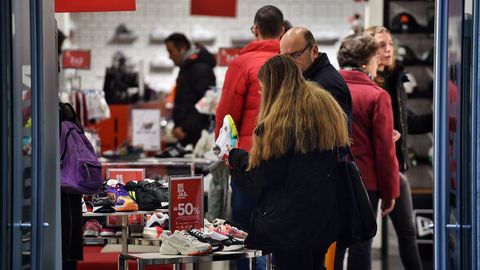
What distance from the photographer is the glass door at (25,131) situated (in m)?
4.34

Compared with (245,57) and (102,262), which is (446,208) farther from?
(102,262)

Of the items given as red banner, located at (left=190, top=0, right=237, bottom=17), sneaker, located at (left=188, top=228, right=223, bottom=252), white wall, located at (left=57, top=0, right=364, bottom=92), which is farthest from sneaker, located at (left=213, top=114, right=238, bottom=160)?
white wall, located at (left=57, top=0, right=364, bottom=92)

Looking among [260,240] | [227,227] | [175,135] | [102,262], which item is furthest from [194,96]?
[260,240]

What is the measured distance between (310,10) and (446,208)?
1634 centimetres

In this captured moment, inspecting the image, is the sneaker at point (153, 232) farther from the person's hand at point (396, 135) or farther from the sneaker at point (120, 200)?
the person's hand at point (396, 135)

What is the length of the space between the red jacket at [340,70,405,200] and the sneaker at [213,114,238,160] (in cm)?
124

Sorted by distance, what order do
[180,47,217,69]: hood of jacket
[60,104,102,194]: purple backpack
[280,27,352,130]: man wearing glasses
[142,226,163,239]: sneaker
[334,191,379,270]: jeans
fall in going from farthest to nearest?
[180,47,217,69]: hood of jacket, [334,191,379,270]: jeans, [142,226,163,239]: sneaker, [280,27,352,130]: man wearing glasses, [60,104,102,194]: purple backpack

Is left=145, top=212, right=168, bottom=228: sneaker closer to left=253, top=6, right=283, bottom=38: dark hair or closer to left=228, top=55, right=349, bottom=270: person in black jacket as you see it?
left=253, top=6, right=283, bottom=38: dark hair

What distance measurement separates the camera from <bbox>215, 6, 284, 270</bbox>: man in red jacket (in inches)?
285

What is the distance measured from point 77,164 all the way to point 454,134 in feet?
8.73

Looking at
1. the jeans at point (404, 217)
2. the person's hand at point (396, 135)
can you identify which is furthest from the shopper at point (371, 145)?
the jeans at point (404, 217)

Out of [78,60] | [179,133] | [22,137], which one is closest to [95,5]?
[22,137]

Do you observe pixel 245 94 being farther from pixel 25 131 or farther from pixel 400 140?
pixel 25 131

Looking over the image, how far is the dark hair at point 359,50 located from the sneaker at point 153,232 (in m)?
1.64
